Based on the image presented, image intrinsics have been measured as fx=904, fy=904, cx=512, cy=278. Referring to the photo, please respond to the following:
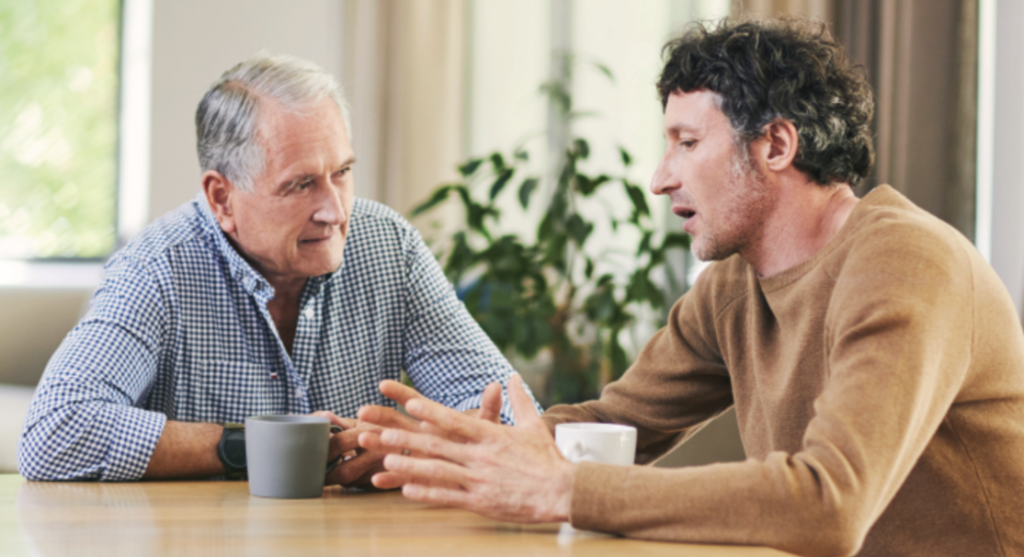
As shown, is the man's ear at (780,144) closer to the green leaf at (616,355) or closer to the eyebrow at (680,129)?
the eyebrow at (680,129)

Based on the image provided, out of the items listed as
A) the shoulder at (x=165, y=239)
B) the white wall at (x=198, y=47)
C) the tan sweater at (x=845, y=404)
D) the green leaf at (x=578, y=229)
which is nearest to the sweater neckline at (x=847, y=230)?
the tan sweater at (x=845, y=404)

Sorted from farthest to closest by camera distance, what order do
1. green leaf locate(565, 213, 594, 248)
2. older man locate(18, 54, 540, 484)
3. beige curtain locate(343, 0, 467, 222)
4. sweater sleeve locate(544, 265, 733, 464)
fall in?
beige curtain locate(343, 0, 467, 222) → green leaf locate(565, 213, 594, 248) → older man locate(18, 54, 540, 484) → sweater sleeve locate(544, 265, 733, 464)

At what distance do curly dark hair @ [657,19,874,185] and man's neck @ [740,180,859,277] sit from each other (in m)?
0.03

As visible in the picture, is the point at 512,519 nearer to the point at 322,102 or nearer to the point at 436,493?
the point at 436,493

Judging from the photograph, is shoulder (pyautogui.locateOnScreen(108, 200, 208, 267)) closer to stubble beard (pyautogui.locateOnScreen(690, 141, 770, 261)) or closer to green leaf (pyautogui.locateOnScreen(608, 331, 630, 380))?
stubble beard (pyautogui.locateOnScreen(690, 141, 770, 261))

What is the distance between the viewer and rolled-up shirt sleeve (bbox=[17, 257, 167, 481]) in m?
1.17

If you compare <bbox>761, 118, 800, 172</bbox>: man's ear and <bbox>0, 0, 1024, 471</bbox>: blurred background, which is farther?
<bbox>0, 0, 1024, 471</bbox>: blurred background

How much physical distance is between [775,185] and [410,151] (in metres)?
2.36

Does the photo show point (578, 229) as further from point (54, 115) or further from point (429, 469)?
point (54, 115)

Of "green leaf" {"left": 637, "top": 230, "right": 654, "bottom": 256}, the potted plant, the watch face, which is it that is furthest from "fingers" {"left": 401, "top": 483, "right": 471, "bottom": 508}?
"green leaf" {"left": 637, "top": 230, "right": 654, "bottom": 256}

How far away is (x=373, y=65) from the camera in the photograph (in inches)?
136

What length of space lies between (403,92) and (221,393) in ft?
7.00

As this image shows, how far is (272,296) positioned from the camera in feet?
4.98

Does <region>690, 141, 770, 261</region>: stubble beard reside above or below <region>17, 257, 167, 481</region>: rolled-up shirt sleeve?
above
